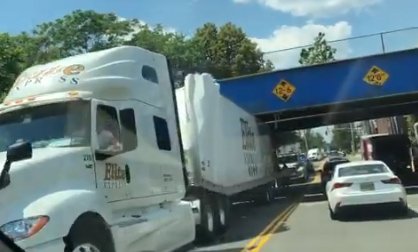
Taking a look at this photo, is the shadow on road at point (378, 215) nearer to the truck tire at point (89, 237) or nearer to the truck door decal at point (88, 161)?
the truck tire at point (89, 237)

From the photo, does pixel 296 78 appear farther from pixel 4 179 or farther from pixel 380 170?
pixel 4 179

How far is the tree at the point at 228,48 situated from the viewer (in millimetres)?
71188

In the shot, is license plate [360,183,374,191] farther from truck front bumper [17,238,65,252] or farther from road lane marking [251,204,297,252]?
truck front bumper [17,238,65,252]

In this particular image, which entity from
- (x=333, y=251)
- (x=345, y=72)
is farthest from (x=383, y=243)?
(x=345, y=72)

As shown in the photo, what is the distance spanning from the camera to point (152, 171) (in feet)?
33.3

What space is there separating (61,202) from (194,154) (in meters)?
6.64

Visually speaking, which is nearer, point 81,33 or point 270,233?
point 270,233

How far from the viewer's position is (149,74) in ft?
35.5

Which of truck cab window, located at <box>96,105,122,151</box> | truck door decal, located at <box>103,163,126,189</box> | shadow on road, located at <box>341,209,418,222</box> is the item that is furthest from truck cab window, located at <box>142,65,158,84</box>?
shadow on road, located at <box>341,209,418,222</box>

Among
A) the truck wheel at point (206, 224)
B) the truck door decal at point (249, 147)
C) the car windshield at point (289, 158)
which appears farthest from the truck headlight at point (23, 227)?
the car windshield at point (289, 158)

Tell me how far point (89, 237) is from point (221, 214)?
7.91 metres

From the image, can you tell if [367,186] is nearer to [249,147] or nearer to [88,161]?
[249,147]

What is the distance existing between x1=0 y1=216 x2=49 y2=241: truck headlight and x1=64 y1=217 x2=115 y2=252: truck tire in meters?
0.49

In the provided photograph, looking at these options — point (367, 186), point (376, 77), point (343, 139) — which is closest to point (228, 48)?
point (376, 77)
